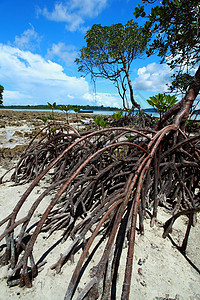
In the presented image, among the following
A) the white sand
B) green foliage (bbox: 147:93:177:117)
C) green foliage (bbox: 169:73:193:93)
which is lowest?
the white sand

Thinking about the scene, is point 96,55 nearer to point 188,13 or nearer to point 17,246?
point 188,13

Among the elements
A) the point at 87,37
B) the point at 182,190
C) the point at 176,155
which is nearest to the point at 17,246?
the point at 182,190

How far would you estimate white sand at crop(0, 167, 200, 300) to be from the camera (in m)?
0.88

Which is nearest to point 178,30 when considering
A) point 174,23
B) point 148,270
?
point 174,23

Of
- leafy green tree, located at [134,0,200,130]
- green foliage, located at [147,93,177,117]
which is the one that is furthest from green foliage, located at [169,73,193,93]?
green foliage, located at [147,93,177,117]

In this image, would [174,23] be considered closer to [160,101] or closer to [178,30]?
[178,30]

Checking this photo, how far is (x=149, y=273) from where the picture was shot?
972mm

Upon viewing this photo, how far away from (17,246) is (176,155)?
1596 millimetres

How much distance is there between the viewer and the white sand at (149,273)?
882 millimetres

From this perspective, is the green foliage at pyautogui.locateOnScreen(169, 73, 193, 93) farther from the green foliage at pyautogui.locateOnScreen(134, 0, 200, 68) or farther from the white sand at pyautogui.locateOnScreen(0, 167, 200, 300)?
the white sand at pyautogui.locateOnScreen(0, 167, 200, 300)

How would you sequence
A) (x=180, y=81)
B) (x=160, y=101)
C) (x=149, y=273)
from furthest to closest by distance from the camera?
1. (x=180, y=81)
2. (x=160, y=101)
3. (x=149, y=273)

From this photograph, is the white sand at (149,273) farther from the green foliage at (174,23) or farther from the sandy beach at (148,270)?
the green foliage at (174,23)

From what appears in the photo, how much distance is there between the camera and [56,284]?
37.3 inches

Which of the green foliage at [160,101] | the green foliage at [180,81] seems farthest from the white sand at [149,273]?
the green foliage at [180,81]
